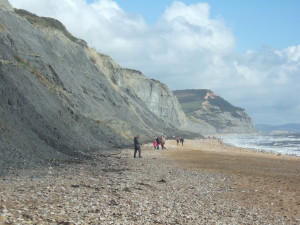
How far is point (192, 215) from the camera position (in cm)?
1201

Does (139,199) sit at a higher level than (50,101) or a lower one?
lower

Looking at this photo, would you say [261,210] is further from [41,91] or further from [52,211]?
[41,91]

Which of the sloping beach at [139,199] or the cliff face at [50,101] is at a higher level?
the cliff face at [50,101]

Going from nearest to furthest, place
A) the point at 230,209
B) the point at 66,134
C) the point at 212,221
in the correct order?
the point at 212,221 → the point at 230,209 → the point at 66,134

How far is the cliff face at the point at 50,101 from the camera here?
25.7 meters

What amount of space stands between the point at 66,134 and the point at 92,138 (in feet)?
21.2

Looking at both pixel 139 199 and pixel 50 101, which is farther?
pixel 50 101

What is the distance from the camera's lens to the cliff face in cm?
2573

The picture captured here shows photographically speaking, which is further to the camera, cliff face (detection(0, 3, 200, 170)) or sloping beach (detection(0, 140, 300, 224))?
cliff face (detection(0, 3, 200, 170))

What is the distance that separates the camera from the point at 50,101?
37.2 m

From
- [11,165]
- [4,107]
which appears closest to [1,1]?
[4,107]

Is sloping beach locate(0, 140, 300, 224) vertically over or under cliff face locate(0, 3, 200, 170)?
under

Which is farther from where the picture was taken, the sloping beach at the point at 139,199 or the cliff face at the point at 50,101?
the cliff face at the point at 50,101

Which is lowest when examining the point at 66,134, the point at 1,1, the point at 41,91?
the point at 66,134
